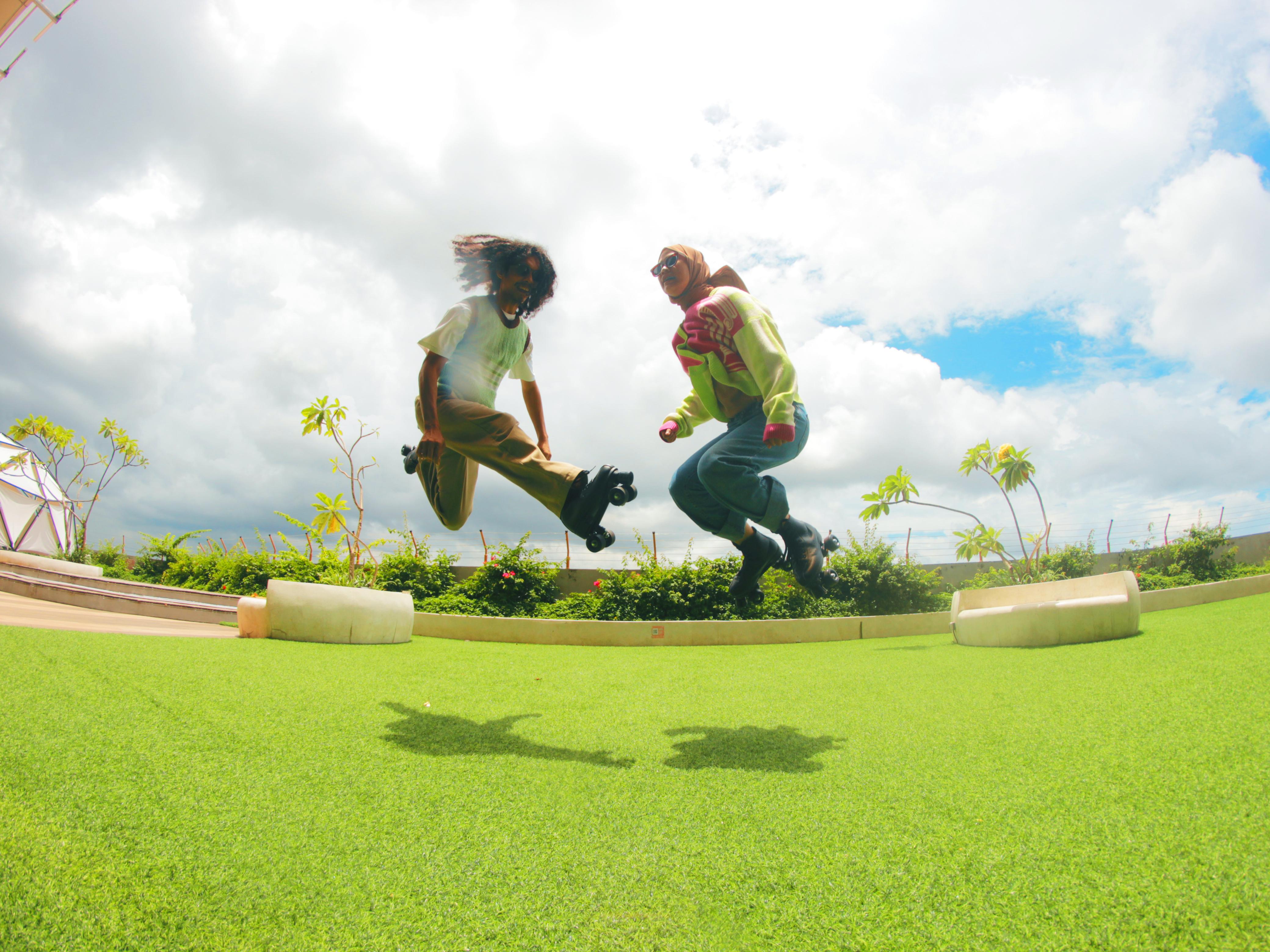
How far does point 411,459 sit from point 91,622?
13.6 m

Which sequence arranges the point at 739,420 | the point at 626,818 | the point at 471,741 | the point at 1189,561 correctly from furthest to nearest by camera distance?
the point at 1189,561 → the point at 471,741 → the point at 626,818 → the point at 739,420

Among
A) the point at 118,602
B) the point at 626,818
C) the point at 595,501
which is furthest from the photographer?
the point at 118,602

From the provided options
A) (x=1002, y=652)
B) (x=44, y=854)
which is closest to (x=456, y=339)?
(x=44, y=854)

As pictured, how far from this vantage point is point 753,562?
9.70ft

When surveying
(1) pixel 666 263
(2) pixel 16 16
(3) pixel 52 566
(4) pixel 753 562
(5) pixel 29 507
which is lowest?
(3) pixel 52 566

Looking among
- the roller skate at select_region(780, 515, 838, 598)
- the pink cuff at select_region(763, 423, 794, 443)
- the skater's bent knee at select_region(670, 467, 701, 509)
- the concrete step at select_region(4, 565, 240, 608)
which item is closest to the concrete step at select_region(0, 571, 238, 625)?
the concrete step at select_region(4, 565, 240, 608)

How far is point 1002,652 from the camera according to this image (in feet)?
30.1

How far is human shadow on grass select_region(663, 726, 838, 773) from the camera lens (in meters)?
4.11

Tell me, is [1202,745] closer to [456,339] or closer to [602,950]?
[602,950]

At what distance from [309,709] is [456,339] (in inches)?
173

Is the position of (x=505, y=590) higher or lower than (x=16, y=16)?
lower

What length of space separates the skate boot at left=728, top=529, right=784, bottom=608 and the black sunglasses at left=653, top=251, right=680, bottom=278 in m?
1.41

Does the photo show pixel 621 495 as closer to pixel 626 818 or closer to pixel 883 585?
pixel 626 818

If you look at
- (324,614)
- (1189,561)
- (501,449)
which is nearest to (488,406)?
(501,449)
